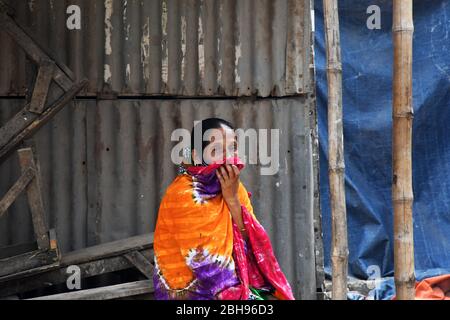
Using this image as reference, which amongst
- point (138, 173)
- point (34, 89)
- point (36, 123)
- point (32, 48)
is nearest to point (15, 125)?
point (36, 123)

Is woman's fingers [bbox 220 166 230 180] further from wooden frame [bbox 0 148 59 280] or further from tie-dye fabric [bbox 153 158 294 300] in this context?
wooden frame [bbox 0 148 59 280]

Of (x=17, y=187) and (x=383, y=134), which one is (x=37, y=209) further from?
(x=383, y=134)

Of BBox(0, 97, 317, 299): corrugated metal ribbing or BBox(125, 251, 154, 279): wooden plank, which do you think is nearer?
BBox(125, 251, 154, 279): wooden plank

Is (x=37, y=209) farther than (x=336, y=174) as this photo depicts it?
Yes

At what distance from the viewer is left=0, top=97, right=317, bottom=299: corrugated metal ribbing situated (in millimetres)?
5340

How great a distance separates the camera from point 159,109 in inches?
212

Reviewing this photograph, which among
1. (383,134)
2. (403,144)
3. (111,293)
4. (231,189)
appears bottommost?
(111,293)

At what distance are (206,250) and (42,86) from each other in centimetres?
164

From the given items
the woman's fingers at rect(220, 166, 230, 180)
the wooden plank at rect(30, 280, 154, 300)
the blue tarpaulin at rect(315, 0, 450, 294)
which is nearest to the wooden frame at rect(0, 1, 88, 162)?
the wooden plank at rect(30, 280, 154, 300)

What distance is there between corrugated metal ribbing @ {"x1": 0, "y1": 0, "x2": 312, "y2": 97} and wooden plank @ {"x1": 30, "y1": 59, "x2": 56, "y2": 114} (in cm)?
70

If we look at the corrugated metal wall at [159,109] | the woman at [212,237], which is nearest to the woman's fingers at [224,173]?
the woman at [212,237]
